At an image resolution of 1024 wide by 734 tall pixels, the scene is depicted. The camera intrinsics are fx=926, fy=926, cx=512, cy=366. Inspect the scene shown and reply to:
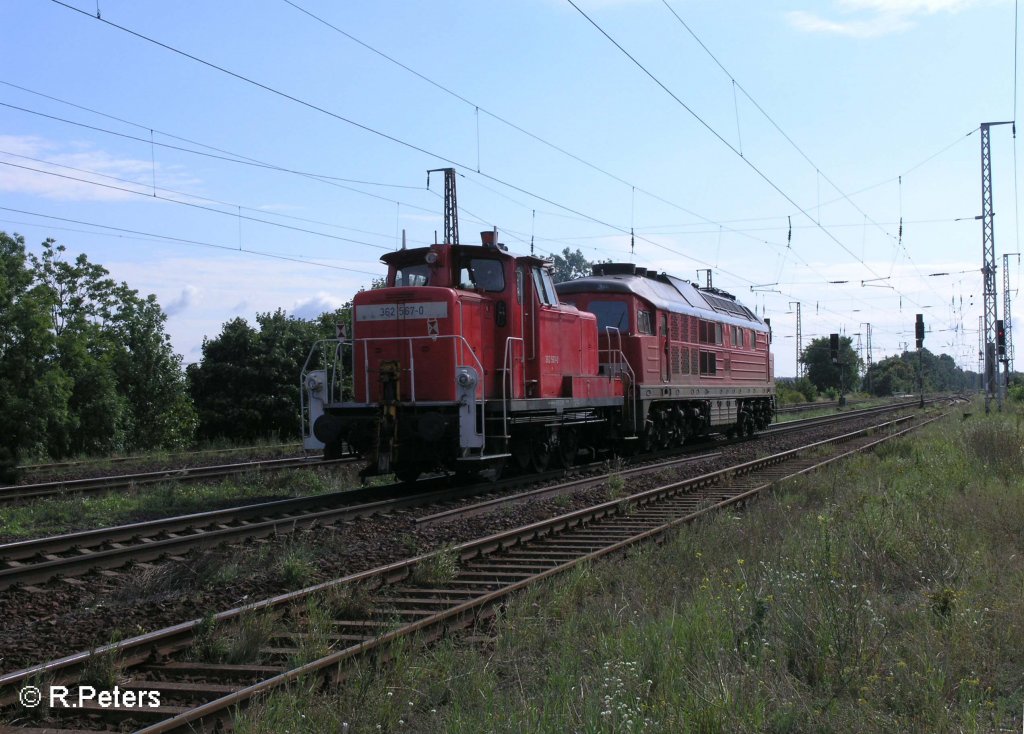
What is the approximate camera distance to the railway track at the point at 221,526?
8.38 meters

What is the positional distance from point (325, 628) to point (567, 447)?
35.8ft

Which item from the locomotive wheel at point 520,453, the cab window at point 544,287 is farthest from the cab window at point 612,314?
the locomotive wheel at point 520,453

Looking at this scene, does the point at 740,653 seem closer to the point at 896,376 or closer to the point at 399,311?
the point at 399,311

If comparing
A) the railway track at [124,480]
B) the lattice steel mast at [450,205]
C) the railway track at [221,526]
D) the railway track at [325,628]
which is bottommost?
the railway track at [325,628]

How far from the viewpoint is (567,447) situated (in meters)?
16.9

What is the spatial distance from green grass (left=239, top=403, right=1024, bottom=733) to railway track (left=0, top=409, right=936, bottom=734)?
0.80ft

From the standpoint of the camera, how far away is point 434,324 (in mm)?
13164

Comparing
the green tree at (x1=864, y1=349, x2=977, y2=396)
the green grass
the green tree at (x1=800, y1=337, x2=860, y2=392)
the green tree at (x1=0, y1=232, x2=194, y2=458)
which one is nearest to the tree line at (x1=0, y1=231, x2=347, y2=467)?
the green tree at (x1=0, y1=232, x2=194, y2=458)

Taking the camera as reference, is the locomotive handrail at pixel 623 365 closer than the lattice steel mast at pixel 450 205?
Yes

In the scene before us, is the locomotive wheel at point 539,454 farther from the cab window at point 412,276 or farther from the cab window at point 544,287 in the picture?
the cab window at point 412,276

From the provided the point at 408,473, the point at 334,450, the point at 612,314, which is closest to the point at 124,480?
the point at 334,450

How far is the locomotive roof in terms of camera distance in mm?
18922

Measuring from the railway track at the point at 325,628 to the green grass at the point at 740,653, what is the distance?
0.24 m

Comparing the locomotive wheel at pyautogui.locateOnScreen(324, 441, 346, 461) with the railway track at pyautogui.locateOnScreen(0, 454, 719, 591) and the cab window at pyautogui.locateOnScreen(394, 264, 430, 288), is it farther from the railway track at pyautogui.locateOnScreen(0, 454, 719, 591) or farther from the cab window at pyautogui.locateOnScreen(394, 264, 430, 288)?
the cab window at pyautogui.locateOnScreen(394, 264, 430, 288)
